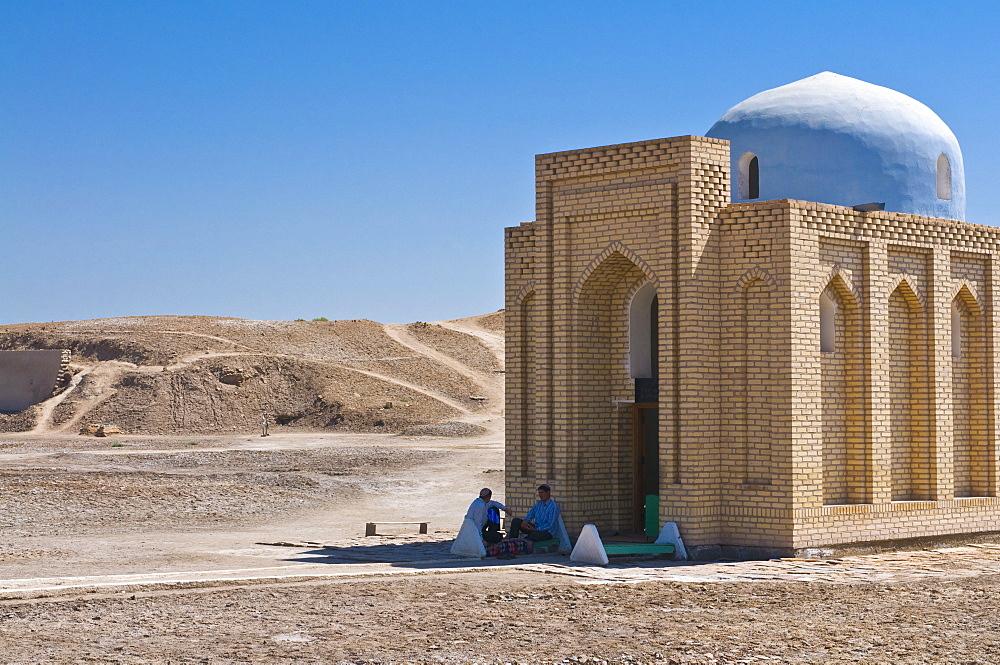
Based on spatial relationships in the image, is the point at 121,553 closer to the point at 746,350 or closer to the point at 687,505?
the point at 687,505

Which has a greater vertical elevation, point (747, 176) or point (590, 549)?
point (747, 176)

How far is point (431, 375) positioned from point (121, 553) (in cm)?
4299

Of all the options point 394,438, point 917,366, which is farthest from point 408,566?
point 394,438

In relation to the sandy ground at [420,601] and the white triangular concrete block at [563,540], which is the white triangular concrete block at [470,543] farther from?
the white triangular concrete block at [563,540]

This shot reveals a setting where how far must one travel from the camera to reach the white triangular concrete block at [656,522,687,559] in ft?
51.2

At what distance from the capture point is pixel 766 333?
1595 cm

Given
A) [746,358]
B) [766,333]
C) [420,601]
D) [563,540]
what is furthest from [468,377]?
[420,601]

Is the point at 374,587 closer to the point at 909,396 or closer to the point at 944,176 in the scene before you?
the point at 909,396

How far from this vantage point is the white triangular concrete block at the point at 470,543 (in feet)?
53.3

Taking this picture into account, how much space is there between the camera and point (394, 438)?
154ft

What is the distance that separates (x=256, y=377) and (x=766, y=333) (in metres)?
42.8

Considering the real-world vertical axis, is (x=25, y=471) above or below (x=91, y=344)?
below

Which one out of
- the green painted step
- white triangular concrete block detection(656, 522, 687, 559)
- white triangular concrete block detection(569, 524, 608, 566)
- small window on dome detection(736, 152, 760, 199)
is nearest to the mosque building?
small window on dome detection(736, 152, 760, 199)

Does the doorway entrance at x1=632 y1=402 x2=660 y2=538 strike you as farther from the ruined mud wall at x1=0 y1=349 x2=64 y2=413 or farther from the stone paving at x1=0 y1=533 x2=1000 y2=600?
the ruined mud wall at x1=0 y1=349 x2=64 y2=413
